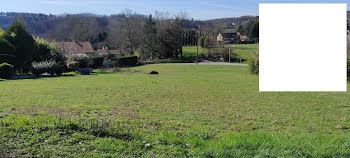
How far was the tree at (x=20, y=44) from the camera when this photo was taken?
24.2 m

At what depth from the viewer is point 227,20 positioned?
94.6 meters

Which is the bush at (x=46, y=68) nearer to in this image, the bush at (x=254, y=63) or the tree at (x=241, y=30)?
the bush at (x=254, y=63)

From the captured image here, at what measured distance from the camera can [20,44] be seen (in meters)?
24.4

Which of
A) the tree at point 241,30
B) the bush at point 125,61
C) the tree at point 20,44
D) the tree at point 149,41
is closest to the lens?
the tree at point 20,44

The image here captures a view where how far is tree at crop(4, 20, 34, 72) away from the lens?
24.2 metres

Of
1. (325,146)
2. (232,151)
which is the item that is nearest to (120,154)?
(232,151)

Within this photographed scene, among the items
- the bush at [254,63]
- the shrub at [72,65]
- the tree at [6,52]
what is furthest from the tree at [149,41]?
the tree at [6,52]

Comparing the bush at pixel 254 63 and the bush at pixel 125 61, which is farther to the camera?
the bush at pixel 125 61

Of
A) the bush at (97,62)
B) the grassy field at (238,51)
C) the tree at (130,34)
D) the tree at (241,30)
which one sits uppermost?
the tree at (241,30)

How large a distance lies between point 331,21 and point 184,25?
4698cm

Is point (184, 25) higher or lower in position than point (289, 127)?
higher

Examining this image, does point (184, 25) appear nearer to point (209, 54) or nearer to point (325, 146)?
point (209, 54)

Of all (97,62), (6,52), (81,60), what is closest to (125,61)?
(97,62)

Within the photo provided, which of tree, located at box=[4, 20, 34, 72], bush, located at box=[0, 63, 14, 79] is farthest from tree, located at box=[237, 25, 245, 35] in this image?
bush, located at box=[0, 63, 14, 79]
